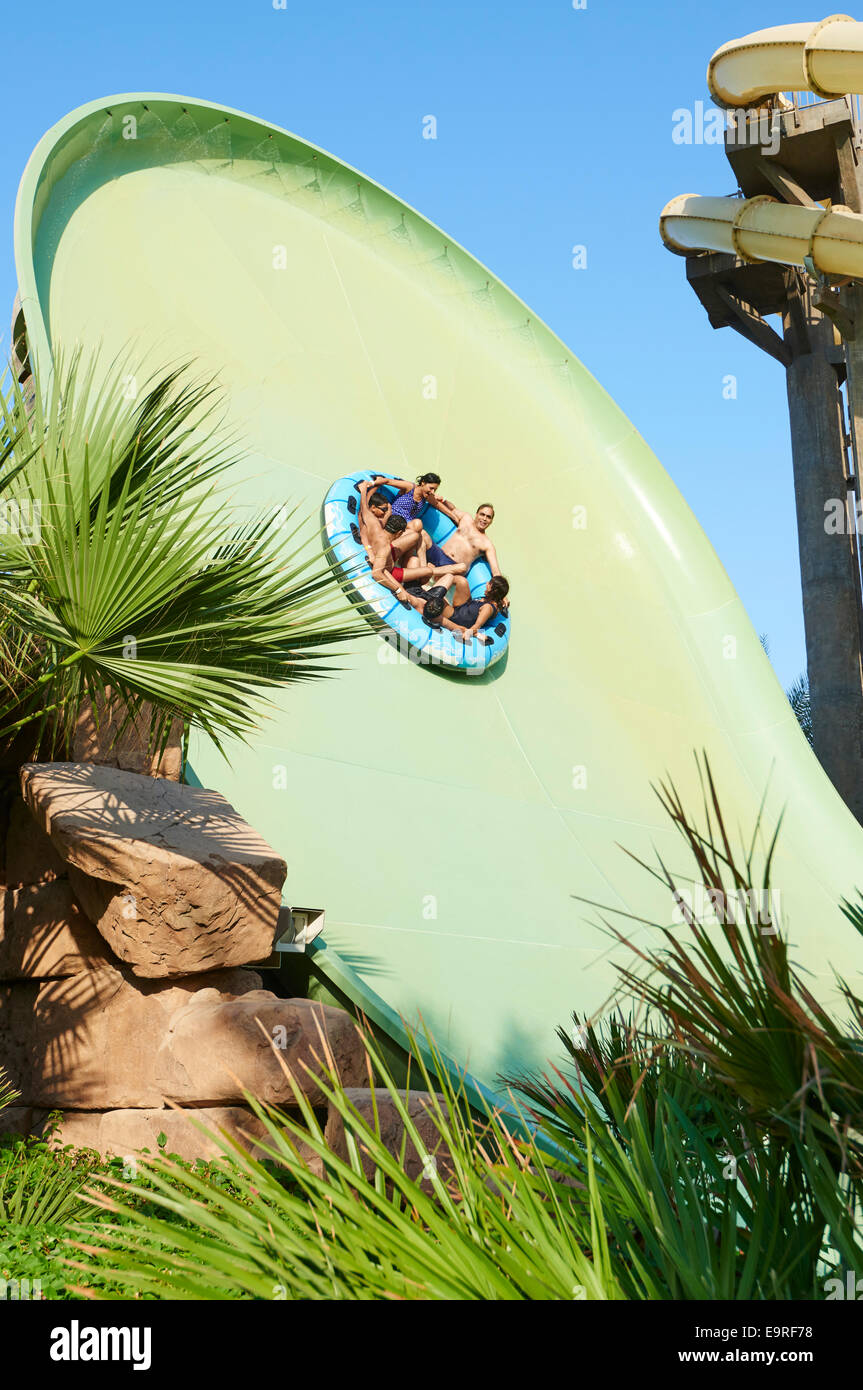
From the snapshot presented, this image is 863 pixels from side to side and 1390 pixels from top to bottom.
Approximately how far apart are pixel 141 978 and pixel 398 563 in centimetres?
438

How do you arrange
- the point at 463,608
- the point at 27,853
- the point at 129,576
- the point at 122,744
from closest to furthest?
the point at 129,576 < the point at 27,853 < the point at 122,744 < the point at 463,608

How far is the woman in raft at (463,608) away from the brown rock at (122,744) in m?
3.01

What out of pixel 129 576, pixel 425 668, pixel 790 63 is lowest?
Answer: pixel 129 576

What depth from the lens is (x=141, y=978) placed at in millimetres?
5055

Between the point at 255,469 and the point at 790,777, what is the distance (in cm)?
482

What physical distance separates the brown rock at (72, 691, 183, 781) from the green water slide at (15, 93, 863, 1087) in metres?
0.55

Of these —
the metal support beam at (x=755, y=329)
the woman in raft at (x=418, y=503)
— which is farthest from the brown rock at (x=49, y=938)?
the metal support beam at (x=755, y=329)

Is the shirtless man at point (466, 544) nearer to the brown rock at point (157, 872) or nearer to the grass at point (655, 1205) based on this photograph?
the brown rock at point (157, 872)

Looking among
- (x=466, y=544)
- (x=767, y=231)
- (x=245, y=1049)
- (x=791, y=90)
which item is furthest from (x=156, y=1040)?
(x=791, y=90)

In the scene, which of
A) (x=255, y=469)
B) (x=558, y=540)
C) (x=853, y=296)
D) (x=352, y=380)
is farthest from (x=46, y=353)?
(x=853, y=296)

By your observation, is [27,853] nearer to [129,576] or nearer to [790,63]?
[129,576]

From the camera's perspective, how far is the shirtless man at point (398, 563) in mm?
8516

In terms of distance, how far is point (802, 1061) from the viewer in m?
1.70
